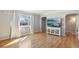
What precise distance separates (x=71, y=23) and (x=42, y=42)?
2.46 ft

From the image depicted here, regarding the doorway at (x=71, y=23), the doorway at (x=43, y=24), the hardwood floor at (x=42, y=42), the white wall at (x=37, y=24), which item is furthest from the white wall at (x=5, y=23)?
the doorway at (x=71, y=23)

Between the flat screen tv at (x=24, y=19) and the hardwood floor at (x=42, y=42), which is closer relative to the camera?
the hardwood floor at (x=42, y=42)

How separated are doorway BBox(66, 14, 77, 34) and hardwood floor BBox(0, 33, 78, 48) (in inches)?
4.2

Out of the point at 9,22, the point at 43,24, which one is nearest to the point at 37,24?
the point at 43,24

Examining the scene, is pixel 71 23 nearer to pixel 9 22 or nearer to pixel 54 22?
pixel 54 22

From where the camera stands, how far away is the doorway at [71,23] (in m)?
1.94

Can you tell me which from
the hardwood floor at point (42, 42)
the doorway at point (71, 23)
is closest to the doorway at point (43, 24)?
the hardwood floor at point (42, 42)

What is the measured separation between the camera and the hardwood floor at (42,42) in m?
1.90

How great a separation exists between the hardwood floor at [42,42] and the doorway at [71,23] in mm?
107

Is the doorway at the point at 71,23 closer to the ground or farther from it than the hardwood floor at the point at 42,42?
farther from it

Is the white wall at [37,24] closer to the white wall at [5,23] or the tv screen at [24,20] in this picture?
the tv screen at [24,20]

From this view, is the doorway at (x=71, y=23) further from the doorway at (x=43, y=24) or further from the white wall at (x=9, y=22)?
the white wall at (x=9, y=22)
